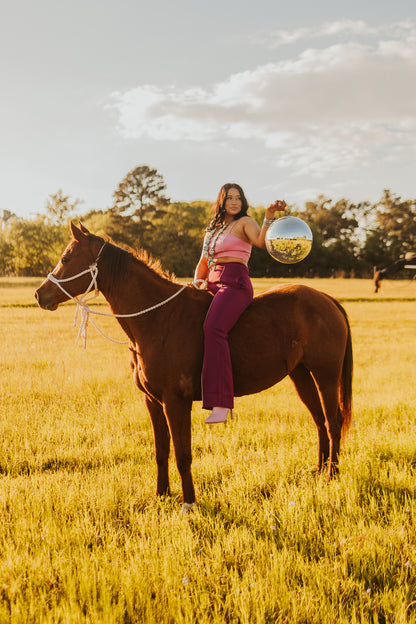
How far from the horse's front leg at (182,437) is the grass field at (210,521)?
196 millimetres

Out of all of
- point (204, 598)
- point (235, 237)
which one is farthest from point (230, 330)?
point (204, 598)

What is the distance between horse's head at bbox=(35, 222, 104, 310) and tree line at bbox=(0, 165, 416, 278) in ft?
172

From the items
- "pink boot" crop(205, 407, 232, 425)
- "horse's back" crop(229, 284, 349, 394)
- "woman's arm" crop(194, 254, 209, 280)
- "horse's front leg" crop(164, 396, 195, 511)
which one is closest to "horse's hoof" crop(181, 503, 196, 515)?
"horse's front leg" crop(164, 396, 195, 511)

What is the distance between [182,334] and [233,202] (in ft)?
4.79

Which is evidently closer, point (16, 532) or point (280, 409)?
point (16, 532)

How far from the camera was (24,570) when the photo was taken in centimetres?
313

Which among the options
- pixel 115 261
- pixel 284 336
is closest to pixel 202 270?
pixel 115 261

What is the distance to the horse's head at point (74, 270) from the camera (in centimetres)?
419

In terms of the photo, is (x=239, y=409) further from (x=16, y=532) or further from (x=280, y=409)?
(x=16, y=532)

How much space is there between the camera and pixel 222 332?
4.11m

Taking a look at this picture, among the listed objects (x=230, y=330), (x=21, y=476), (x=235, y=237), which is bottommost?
(x=21, y=476)

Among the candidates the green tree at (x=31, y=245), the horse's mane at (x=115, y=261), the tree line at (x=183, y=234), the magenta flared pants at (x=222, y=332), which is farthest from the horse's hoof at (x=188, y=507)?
the green tree at (x=31, y=245)

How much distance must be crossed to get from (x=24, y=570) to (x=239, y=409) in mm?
4496

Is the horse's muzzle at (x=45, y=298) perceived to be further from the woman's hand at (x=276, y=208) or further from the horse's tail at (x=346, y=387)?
the horse's tail at (x=346, y=387)
